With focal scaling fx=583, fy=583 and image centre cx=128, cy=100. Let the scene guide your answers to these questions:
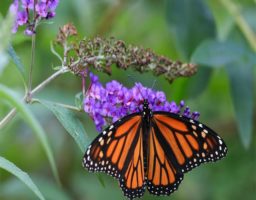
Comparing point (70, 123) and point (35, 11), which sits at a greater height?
point (35, 11)

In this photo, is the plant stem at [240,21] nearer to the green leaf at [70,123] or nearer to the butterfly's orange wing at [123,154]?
the butterfly's orange wing at [123,154]

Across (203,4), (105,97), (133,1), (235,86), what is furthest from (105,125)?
(133,1)

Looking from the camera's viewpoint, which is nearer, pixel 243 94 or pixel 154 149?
pixel 154 149

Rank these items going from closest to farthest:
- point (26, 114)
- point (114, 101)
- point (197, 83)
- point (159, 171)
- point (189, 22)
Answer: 1. point (26, 114)
2. point (114, 101)
3. point (159, 171)
4. point (197, 83)
5. point (189, 22)

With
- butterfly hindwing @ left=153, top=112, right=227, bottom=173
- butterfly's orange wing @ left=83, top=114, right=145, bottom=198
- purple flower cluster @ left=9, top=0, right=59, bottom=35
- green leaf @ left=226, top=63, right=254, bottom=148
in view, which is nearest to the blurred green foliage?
green leaf @ left=226, top=63, right=254, bottom=148

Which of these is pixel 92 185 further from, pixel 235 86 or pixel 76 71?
pixel 76 71

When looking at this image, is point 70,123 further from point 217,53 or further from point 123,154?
point 217,53

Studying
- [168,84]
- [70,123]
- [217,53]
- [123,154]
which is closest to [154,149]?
[123,154]
